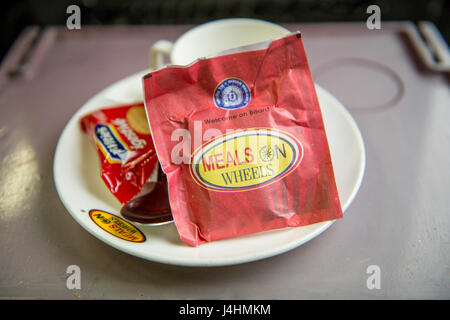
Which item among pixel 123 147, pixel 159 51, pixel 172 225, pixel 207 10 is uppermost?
pixel 207 10

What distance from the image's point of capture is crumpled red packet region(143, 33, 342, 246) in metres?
0.50

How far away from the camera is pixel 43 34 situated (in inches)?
36.5

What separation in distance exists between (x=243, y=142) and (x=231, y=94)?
7 centimetres

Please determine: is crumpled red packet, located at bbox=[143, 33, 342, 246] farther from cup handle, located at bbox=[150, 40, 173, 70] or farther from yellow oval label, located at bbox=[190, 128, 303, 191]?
cup handle, located at bbox=[150, 40, 173, 70]

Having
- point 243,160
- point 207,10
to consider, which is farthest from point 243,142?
point 207,10

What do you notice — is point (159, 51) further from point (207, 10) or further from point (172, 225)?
point (207, 10)

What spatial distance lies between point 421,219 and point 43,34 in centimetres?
92

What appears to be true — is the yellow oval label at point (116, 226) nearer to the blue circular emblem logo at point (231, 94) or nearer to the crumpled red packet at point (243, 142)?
the crumpled red packet at point (243, 142)

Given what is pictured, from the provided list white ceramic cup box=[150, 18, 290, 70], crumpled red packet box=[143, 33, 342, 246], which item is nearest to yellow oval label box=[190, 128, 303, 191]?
crumpled red packet box=[143, 33, 342, 246]

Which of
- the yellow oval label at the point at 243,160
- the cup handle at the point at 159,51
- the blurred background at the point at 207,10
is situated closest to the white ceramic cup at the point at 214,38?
the cup handle at the point at 159,51

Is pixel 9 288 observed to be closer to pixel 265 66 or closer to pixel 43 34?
pixel 265 66

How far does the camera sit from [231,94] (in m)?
0.52

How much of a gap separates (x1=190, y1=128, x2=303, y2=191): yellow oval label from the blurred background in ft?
2.89
